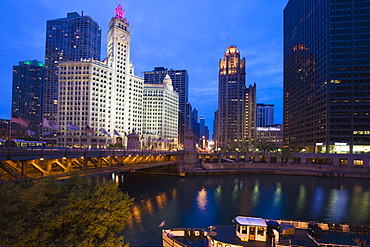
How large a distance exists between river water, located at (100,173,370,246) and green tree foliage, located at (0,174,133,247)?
13.7 meters

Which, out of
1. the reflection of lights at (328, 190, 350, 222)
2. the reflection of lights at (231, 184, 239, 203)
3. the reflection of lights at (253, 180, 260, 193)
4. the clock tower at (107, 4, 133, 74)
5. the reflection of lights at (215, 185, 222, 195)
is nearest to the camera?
the reflection of lights at (328, 190, 350, 222)

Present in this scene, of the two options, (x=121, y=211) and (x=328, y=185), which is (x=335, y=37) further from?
(x=121, y=211)

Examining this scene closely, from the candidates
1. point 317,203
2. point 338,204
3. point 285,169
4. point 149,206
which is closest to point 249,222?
point 149,206

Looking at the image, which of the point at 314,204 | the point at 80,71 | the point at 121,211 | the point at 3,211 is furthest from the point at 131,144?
the point at 80,71

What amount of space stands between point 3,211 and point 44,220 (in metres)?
2.76

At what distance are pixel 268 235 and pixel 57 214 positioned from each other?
21404 mm

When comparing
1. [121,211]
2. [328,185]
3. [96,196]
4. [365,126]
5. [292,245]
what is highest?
[365,126]

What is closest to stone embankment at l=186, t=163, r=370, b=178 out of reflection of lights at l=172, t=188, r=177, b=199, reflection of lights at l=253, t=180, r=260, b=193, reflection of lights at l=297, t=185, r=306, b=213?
reflection of lights at l=253, t=180, r=260, b=193

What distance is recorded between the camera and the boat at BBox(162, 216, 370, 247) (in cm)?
2653

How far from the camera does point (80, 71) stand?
152 m

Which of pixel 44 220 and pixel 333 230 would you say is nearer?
pixel 44 220

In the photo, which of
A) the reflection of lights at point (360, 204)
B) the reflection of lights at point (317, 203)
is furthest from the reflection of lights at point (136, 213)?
the reflection of lights at point (360, 204)

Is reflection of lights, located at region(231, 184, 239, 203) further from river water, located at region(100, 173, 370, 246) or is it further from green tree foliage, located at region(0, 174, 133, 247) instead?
green tree foliage, located at region(0, 174, 133, 247)

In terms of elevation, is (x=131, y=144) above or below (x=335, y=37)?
below
